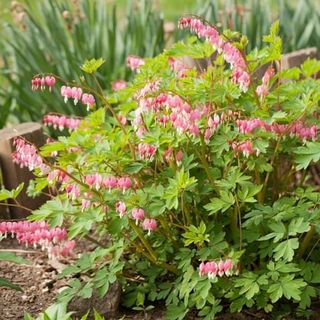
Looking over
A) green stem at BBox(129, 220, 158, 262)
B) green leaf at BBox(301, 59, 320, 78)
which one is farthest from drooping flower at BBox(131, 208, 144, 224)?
green leaf at BBox(301, 59, 320, 78)

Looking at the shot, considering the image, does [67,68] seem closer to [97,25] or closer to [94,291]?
[97,25]

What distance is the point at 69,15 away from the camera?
5.16 meters

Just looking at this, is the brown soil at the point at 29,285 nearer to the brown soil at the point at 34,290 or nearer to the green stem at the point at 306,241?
the brown soil at the point at 34,290

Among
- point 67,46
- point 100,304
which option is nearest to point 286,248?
point 100,304

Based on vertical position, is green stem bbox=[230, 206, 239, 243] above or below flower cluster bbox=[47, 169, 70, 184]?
below

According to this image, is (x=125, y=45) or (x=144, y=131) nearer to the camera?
(x=144, y=131)

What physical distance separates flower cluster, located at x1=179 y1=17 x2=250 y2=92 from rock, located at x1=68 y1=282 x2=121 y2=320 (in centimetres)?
100

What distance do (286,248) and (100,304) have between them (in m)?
0.83

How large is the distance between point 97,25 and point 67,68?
40cm

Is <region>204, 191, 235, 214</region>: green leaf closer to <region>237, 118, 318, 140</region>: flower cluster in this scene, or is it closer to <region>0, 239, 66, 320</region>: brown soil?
<region>237, 118, 318, 140</region>: flower cluster

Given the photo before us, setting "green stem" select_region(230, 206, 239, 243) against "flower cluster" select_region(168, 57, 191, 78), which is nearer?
"green stem" select_region(230, 206, 239, 243)

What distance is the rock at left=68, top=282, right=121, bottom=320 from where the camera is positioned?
3.33 meters

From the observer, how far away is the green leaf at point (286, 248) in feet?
9.80

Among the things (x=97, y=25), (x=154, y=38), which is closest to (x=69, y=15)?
(x=97, y=25)
